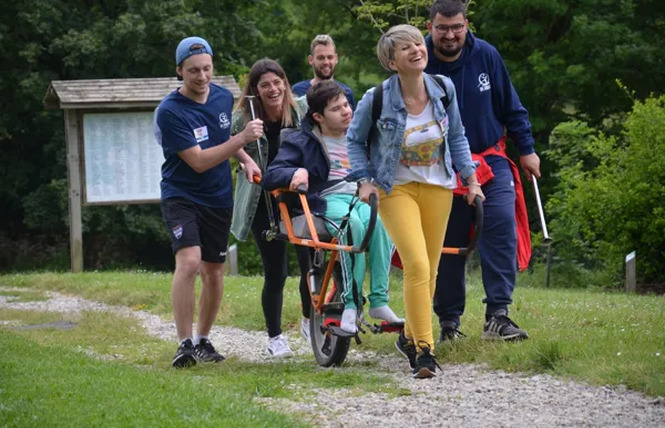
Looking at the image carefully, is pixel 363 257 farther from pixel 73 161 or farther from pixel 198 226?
pixel 73 161

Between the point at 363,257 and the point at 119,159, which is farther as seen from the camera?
the point at 119,159

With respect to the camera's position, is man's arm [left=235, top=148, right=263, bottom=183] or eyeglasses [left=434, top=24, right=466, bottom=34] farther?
man's arm [left=235, top=148, right=263, bottom=183]

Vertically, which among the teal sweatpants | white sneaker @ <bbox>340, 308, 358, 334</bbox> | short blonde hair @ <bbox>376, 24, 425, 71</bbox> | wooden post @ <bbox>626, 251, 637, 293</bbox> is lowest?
wooden post @ <bbox>626, 251, 637, 293</bbox>

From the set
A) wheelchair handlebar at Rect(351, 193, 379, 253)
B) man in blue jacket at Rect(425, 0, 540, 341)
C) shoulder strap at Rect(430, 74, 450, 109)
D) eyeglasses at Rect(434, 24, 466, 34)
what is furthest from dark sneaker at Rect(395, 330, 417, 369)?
eyeglasses at Rect(434, 24, 466, 34)

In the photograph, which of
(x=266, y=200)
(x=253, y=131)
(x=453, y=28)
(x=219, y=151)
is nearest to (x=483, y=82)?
(x=453, y=28)

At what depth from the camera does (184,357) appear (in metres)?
8.06

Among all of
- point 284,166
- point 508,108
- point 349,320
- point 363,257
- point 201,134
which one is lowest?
point 349,320

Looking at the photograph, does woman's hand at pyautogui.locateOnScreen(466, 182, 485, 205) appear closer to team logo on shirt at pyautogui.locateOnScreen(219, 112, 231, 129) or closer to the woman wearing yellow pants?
the woman wearing yellow pants

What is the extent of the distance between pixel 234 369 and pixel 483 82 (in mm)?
2442

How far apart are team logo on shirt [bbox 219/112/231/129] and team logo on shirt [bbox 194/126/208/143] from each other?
0.15 metres

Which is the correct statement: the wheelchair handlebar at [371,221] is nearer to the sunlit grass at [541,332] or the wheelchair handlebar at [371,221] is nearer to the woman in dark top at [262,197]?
the sunlit grass at [541,332]

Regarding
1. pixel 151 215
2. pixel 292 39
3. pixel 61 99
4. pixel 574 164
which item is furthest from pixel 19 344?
pixel 292 39

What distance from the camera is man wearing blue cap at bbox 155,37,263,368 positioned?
8047mm

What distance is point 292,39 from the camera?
34125mm
